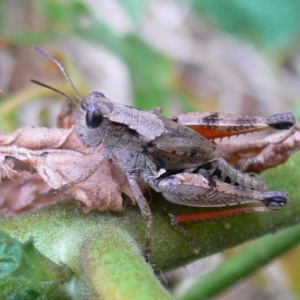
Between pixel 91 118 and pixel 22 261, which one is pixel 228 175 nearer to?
pixel 91 118

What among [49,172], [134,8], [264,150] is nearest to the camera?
[49,172]

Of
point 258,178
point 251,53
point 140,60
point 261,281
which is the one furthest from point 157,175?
point 251,53

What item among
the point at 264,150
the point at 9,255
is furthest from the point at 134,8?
the point at 9,255

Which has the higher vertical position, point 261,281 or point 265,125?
point 265,125

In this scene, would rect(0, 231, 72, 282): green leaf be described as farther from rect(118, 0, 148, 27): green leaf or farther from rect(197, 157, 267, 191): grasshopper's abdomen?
rect(118, 0, 148, 27): green leaf

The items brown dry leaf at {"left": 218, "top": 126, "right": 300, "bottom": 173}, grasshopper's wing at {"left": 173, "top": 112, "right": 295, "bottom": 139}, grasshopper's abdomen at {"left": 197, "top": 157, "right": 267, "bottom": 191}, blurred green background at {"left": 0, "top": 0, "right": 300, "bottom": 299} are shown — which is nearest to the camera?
brown dry leaf at {"left": 218, "top": 126, "right": 300, "bottom": 173}

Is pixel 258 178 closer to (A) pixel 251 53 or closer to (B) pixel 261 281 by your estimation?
(B) pixel 261 281

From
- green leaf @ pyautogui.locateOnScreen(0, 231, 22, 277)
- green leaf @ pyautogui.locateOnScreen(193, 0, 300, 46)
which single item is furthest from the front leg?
green leaf @ pyautogui.locateOnScreen(193, 0, 300, 46)

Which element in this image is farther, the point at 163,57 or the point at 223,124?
the point at 163,57
